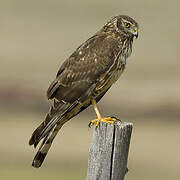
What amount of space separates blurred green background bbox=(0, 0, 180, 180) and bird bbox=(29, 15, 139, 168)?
7.62 m

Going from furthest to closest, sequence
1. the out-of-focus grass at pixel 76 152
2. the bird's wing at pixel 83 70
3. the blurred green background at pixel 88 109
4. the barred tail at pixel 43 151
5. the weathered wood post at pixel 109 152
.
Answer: the blurred green background at pixel 88 109, the out-of-focus grass at pixel 76 152, the bird's wing at pixel 83 70, the barred tail at pixel 43 151, the weathered wood post at pixel 109 152

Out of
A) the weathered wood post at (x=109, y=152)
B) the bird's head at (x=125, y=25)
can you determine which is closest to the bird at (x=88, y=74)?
the bird's head at (x=125, y=25)

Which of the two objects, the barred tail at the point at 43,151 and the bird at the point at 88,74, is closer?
the barred tail at the point at 43,151

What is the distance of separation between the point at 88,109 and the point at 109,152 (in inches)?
608

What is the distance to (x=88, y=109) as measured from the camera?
2292 cm

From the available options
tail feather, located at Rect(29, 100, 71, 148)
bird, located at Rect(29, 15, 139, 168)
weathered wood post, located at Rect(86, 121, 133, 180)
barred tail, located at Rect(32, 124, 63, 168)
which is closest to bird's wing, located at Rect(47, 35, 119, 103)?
bird, located at Rect(29, 15, 139, 168)

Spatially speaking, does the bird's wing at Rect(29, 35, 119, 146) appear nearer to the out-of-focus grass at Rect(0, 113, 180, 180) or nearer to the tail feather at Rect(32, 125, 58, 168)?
the tail feather at Rect(32, 125, 58, 168)

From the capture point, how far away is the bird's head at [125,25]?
10195 mm

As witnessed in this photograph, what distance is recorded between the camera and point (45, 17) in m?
43.1

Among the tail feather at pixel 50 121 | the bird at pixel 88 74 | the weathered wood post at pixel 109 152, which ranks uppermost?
the bird at pixel 88 74

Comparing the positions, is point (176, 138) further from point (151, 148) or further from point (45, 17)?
point (45, 17)

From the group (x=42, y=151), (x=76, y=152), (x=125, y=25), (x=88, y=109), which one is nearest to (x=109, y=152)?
(x=42, y=151)

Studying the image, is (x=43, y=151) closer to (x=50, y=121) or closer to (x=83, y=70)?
(x=50, y=121)

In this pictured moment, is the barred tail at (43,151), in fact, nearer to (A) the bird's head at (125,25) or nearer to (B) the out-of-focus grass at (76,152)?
(A) the bird's head at (125,25)
